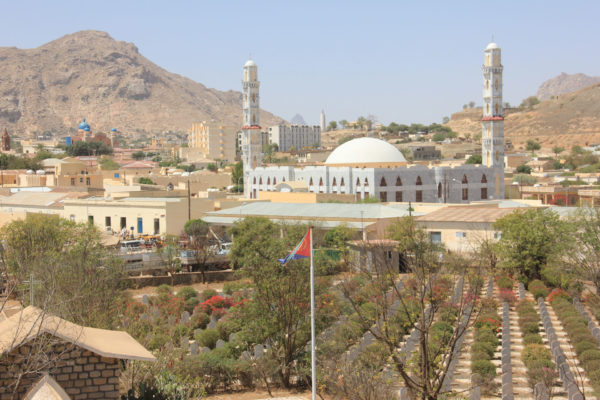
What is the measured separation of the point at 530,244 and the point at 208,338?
15.6 meters

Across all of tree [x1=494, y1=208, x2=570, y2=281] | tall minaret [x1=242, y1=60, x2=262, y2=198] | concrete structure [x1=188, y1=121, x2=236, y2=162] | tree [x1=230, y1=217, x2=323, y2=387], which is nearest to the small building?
tree [x1=230, y1=217, x2=323, y2=387]

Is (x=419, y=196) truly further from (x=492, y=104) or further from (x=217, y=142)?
(x=217, y=142)

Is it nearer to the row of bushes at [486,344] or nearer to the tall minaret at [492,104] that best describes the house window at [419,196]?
the tall minaret at [492,104]

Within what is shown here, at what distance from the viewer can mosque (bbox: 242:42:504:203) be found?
56156 mm

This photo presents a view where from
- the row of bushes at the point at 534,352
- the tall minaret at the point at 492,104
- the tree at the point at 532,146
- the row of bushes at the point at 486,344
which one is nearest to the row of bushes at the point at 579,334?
the row of bushes at the point at 534,352

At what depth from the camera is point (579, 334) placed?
21.1 metres

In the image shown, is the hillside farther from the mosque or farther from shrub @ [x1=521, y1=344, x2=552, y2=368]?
shrub @ [x1=521, y1=344, x2=552, y2=368]

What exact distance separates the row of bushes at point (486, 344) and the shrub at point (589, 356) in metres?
2.14

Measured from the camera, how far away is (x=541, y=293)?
29.1 meters

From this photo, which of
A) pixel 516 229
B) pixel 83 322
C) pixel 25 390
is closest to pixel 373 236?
pixel 516 229

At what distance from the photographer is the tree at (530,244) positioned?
32.2 metres

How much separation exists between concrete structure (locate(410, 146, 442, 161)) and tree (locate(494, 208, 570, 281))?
275ft

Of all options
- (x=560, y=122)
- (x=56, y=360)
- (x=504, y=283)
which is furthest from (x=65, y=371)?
(x=560, y=122)

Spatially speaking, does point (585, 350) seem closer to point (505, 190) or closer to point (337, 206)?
point (337, 206)
